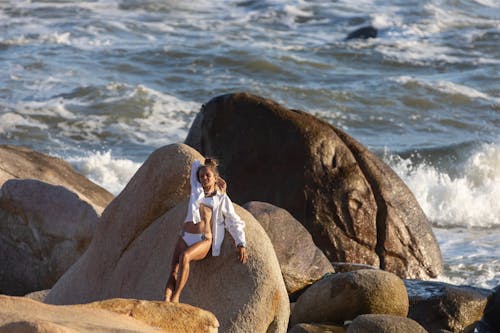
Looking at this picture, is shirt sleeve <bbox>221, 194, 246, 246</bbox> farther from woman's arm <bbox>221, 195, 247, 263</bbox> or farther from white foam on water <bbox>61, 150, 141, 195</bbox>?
white foam on water <bbox>61, 150, 141, 195</bbox>

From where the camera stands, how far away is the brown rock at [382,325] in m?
7.61

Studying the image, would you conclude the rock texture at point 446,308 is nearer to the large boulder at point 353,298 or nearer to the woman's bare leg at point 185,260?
the large boulder at point 353,298

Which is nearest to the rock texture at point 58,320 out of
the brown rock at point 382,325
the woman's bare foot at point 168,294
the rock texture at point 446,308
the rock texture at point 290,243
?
the woman's bare foot at point 168,294

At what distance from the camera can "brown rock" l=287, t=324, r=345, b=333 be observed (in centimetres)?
802

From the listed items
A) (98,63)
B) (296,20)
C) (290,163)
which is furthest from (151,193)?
(296,20)

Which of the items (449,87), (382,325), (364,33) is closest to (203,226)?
(382,325)

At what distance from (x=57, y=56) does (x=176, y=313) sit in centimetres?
1980

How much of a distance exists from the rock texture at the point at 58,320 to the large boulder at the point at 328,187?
5728mm

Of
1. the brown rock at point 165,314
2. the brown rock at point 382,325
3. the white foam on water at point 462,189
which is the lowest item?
the white foam on water at point 462,189

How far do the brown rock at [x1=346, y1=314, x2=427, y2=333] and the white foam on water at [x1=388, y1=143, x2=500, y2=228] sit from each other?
25.0 feet

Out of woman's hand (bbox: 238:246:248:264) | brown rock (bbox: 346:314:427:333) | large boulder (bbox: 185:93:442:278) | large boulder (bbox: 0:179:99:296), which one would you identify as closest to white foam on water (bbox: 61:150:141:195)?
large boulder (bbox: 185:93:442:278)

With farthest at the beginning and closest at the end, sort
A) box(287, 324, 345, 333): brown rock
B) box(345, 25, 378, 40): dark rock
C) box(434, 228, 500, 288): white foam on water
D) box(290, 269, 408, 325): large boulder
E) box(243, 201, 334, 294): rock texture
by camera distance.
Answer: box(345, 25, 378, 40): dark rock
box(434, 228, 500, 288): white foam on water
box(243, 201, 334, 294): rock texture
box(290, 269, 408, 325): large boulder
box(287, 324, 345, 333): brown rock

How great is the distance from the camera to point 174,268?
699 cm

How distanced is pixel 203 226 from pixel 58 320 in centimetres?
197
